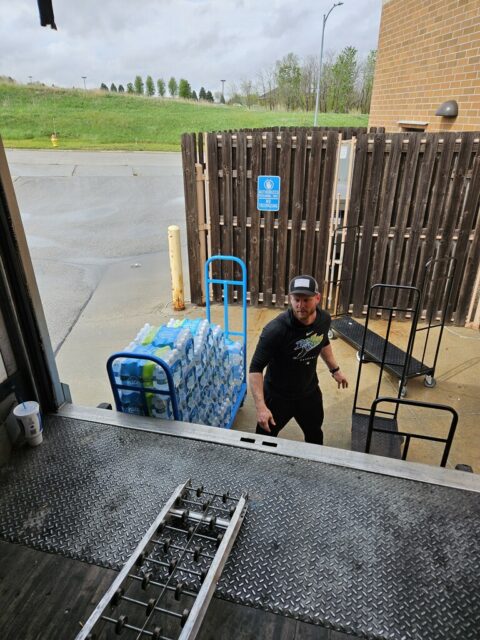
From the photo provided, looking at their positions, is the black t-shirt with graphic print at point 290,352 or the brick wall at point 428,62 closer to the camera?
the black t-shirt with graphic print at point 290,352

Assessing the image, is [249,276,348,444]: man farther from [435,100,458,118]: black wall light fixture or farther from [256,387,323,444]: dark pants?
[435,100,458,118]: black wall light fixture

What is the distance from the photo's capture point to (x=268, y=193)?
653cm

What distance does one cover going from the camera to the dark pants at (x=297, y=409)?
329 centimetres

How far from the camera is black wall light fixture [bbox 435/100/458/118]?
6.15m

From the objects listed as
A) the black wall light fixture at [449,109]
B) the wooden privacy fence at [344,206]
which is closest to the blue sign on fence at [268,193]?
the wooden privacy fence at [344,206]

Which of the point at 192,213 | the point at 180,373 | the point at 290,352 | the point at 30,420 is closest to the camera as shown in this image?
the point at 30,420

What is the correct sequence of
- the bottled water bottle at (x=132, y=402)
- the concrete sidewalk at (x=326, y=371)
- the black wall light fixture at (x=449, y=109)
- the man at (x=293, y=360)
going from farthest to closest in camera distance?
the black wall light fixture at (x=449, y=109)
the concrete sidewalk at (x=326, y=371)
the man at (x=293, y=360)
the bottled water bottle at (x=132, y=402)

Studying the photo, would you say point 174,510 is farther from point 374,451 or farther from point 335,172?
point 335,172

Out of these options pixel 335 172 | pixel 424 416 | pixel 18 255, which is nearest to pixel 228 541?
pixel 18 255

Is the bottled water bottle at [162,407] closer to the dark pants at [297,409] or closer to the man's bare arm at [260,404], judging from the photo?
the man's bare arm at [260,404]

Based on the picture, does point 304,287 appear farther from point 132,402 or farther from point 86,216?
point 86,216

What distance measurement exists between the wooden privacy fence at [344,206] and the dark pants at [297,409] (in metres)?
3.77

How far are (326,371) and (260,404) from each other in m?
Answer: 2.60

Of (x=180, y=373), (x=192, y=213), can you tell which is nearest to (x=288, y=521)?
(x=180, y=373)
